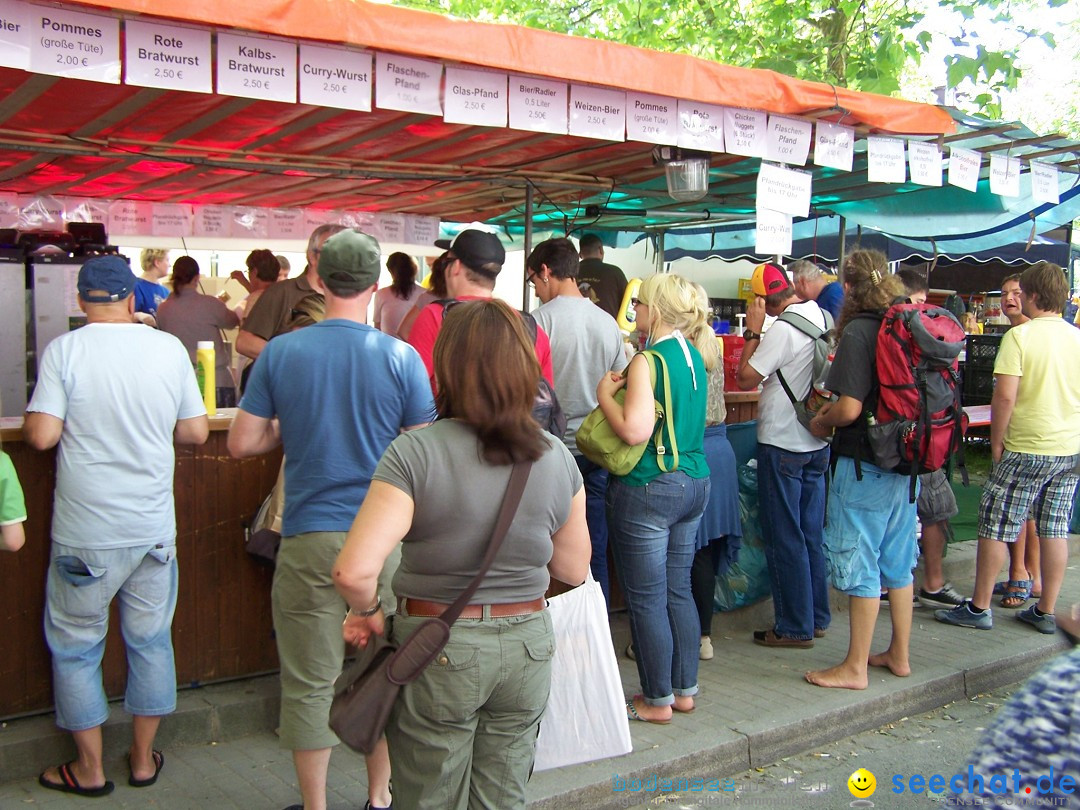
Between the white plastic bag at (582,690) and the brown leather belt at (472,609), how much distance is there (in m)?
1.15

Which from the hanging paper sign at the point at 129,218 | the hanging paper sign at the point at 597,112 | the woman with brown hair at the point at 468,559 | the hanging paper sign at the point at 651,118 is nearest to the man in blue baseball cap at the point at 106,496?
the woman with brown hair at the point at 468,559

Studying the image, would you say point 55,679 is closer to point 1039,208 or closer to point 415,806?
point 415,806

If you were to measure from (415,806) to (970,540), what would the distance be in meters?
6.76

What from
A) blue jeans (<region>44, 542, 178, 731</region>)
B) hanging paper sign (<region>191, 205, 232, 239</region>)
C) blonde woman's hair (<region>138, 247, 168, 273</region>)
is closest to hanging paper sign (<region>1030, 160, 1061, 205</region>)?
blue jeans (<region>44, 542, 178, 731</region>)

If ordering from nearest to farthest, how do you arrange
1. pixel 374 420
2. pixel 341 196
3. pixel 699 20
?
1. pixel 374 420
2. pixel 341 196
3. pixel 699 20

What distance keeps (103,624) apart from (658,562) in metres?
2.16

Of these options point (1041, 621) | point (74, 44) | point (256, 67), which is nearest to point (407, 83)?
point (256, 67)

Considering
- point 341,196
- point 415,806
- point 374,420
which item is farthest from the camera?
point 341,196

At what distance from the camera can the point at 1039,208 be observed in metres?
8.09

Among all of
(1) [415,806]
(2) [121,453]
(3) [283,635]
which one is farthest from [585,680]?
(2) [121,453]

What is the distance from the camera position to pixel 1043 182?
22.6 feet

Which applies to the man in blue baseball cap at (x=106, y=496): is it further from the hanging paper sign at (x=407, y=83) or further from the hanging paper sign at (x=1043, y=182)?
the hanging paper sign at (x=1043, y=182)

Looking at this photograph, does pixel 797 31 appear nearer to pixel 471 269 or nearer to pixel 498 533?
pixel 471 269

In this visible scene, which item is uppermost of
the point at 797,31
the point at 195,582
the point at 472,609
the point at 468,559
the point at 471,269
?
the point at 797,31
